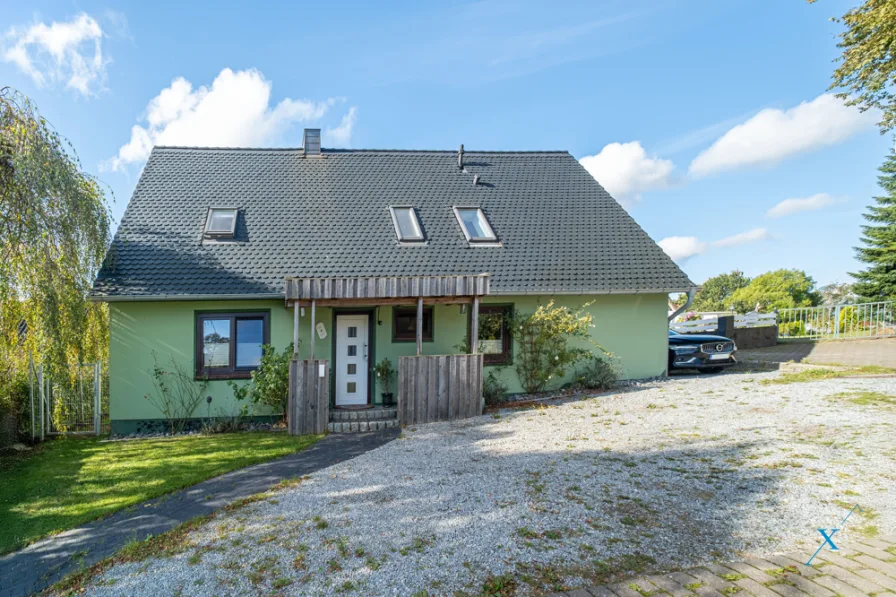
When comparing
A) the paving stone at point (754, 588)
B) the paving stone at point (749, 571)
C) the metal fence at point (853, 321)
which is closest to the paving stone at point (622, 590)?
the paving stone at point (754, 588)

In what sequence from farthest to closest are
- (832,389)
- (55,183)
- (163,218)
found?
(163,218) < (832,389) < (55,183)

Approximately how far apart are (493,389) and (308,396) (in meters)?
4.03

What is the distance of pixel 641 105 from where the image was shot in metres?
11.9

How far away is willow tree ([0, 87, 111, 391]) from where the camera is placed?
721 centimetres

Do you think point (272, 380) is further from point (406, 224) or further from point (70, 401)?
point (406, 224)

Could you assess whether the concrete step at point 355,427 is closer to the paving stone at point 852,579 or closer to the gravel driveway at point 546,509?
the gravel driveway at point 546,509

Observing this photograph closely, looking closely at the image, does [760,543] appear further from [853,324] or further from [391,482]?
[853,324]

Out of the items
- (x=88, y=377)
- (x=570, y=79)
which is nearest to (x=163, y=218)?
(x=88, y=377)

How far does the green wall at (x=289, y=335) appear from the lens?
32.1 feet

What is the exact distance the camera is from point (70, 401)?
9.75 m

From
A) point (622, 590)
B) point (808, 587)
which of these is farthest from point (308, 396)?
point (808, 587)

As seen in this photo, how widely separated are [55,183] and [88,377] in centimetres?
434

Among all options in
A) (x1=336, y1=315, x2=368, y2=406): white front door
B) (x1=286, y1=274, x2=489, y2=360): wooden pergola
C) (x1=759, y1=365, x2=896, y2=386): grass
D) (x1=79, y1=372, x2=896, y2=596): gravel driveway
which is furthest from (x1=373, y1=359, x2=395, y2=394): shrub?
(x1=759, y1=365, x2=896, y2=386): grass

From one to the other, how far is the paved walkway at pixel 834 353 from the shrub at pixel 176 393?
15.2 meters
